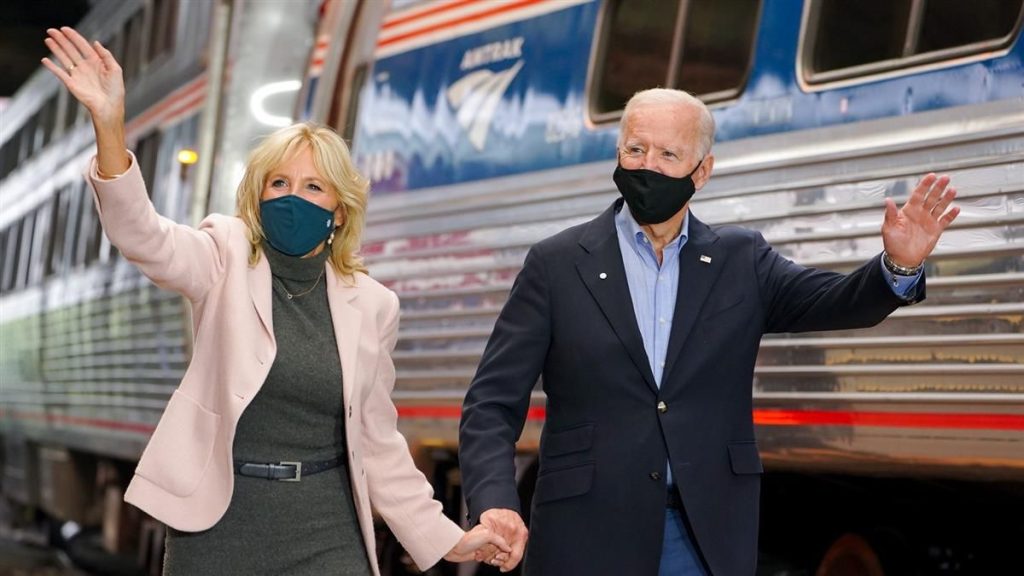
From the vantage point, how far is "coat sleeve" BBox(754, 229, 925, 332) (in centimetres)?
407

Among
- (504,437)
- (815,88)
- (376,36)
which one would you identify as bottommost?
(504,437)

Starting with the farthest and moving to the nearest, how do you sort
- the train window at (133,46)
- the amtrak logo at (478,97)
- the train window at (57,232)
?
the train window at (57,232) → the train window at (133,46) → the amtrak logo at (478,97)

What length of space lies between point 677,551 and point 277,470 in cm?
91

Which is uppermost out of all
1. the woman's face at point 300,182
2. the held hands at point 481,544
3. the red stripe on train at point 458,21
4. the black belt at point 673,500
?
the red stripe on train at point 458,21

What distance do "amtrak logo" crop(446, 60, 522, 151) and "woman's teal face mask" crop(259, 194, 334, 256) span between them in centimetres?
328

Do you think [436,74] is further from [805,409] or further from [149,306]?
[149,306]

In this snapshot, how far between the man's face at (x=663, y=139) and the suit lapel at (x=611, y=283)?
0.65ft

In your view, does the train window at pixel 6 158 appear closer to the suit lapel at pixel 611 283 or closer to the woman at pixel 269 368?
the woman at pixel 269 368

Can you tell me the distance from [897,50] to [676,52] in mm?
1261

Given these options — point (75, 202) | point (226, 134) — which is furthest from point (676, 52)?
point (75, 202)

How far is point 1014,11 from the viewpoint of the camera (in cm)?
508

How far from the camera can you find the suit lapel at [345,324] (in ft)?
13.8

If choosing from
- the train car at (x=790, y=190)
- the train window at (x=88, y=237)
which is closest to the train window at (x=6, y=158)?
the train window at (x=88, y=237)

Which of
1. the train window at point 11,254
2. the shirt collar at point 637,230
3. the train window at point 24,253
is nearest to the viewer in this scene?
the shirt collar at point 637,230
